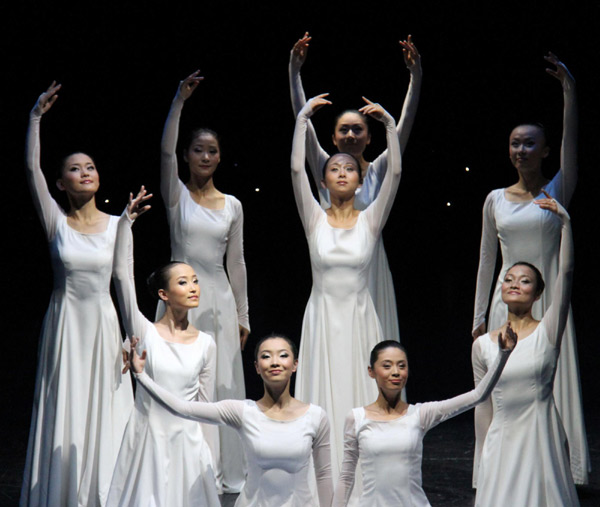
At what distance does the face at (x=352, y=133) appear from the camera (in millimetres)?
4520

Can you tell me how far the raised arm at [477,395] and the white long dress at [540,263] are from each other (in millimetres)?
966

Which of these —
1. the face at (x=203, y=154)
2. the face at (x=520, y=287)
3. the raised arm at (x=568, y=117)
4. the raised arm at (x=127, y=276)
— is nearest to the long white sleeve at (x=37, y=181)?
the raised arm at (x=127, y=276)

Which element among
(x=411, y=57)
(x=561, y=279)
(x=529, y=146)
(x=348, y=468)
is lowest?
(x=348, y=468)

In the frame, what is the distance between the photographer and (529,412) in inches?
145

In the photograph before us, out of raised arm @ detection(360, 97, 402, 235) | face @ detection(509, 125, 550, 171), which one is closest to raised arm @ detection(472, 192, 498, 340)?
face @ detection(509, 125, 550, 171)

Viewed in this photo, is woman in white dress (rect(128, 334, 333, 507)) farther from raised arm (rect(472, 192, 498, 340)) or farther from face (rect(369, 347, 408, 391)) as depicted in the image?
raised arm (rect(472, 192, 498, 340))

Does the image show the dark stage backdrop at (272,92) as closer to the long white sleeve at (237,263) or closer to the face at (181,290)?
the long white sleeve at (237,263)

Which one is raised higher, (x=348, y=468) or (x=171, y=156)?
(x=171, y=156)

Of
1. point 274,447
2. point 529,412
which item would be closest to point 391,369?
point 274,447

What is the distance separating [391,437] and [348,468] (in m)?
0.19

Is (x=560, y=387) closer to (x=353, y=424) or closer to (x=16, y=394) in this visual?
(x=353, y=424)

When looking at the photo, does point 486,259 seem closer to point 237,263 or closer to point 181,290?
point 237,263

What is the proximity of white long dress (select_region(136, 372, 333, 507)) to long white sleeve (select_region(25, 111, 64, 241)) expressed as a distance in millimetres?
1043

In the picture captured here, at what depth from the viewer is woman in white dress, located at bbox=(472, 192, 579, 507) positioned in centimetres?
364
